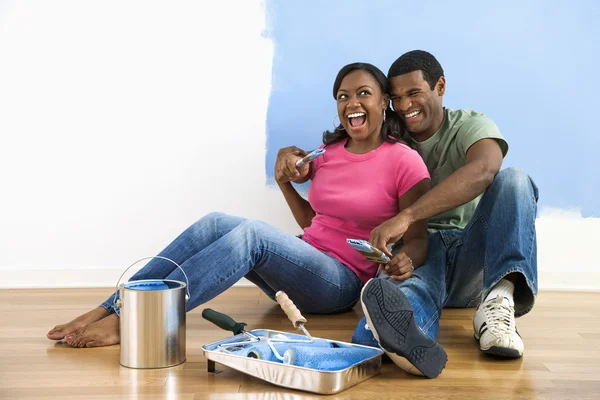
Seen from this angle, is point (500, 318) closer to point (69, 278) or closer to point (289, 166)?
point (289, 166)

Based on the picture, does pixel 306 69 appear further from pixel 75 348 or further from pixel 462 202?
pixel 75 348

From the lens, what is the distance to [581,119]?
2492 millimetres

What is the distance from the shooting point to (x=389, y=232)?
1.63 m

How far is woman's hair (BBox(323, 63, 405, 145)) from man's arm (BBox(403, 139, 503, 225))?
24 cm

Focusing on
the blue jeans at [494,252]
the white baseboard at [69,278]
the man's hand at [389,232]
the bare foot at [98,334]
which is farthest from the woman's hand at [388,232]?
the white baseboard at [69,278]

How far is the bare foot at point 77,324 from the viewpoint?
5.68 ft

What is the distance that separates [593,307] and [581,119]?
68 centimetres

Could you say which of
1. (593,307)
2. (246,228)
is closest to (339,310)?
(246,228)

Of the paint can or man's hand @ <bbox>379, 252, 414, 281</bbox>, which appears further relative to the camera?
man's hand @ <bbox>379, 252, 414, 281</bbox>

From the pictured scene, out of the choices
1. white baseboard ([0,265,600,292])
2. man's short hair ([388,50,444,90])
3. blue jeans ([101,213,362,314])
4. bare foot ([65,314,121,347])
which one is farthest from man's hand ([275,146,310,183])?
white baseboard ([0,265,600,292])

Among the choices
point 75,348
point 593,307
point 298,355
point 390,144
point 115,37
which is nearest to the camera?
point 298,355

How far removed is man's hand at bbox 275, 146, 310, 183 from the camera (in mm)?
1960

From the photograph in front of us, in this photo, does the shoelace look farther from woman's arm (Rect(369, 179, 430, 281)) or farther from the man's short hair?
the man's short hair

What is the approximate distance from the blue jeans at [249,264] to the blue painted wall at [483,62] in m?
0.72
